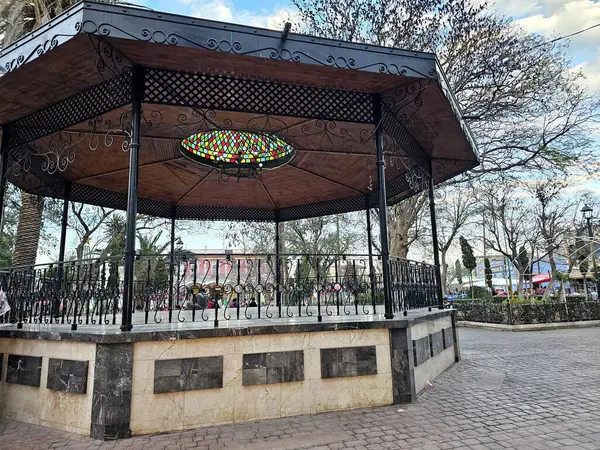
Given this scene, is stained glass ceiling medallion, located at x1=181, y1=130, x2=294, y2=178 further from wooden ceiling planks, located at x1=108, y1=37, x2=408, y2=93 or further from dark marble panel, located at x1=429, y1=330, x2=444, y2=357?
dark marble panel, located at x1=429, y1=330, x2=444, y2=357

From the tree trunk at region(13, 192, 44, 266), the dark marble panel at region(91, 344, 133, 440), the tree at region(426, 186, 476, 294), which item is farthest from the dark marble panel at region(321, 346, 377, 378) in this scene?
the tree at region(426, 186, 476, 294)

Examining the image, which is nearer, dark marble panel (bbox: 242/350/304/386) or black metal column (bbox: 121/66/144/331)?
black metal column (bbox: 121/66/144/331)

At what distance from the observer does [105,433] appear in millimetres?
3508

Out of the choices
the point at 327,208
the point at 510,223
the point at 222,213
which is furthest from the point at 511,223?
the point at 222,213

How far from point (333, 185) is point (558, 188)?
1736 centimetres

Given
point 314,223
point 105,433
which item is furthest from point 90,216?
point 105,433

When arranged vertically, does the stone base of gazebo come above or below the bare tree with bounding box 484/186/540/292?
below

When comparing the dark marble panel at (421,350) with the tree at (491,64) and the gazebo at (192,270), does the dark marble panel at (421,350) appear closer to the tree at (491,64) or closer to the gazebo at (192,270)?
the gazebo at (192,270)

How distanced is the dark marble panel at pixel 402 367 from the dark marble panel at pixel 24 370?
13.2ft

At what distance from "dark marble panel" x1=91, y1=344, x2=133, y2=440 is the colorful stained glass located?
3989 millimetres

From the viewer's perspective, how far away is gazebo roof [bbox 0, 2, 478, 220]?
3.78m

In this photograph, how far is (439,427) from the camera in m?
3.68

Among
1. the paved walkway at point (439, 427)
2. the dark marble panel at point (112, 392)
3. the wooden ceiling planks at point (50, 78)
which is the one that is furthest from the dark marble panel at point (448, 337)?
the wooden ceiling planks at point (50, 78)

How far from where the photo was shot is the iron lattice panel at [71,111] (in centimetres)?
443
